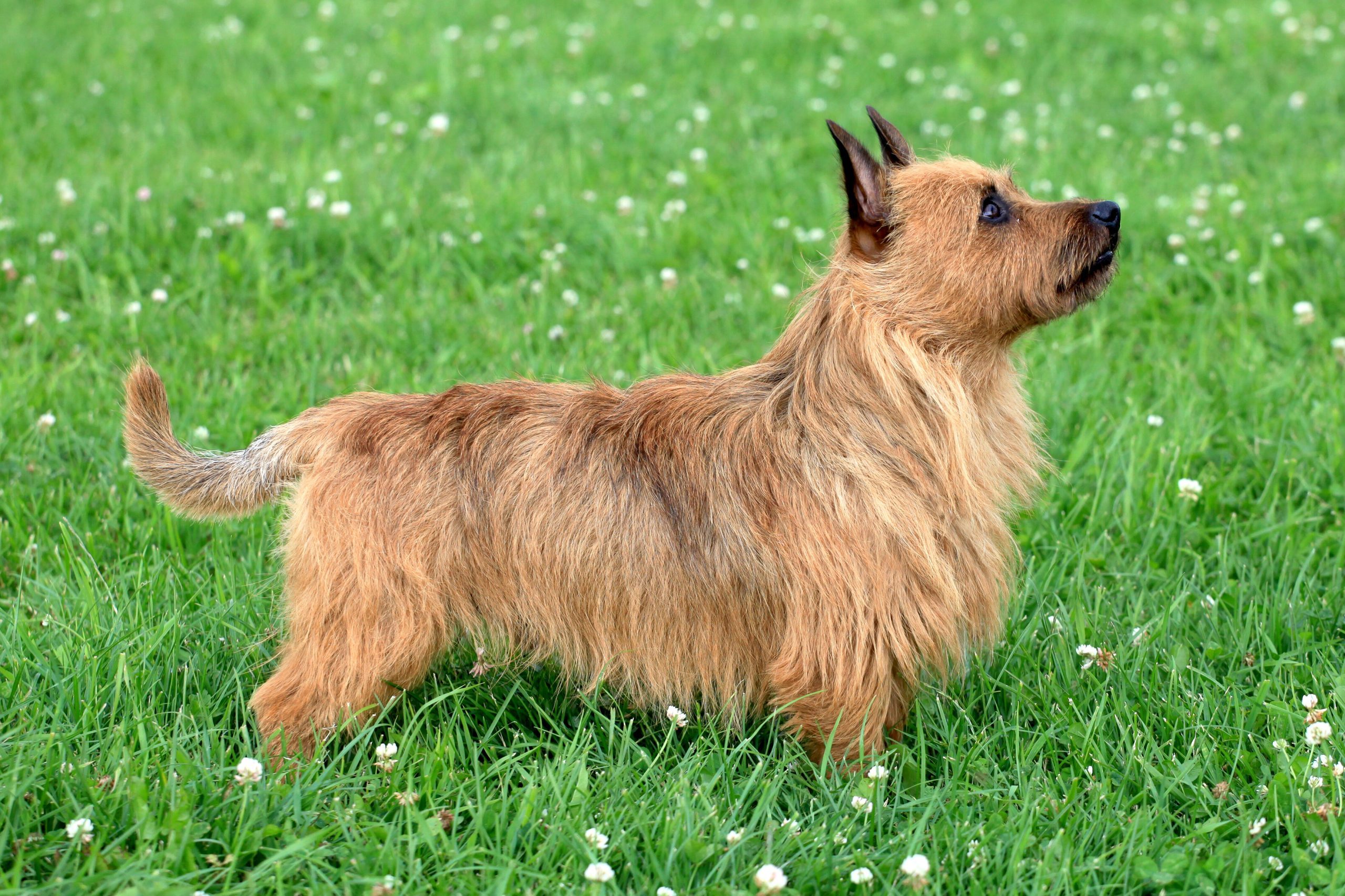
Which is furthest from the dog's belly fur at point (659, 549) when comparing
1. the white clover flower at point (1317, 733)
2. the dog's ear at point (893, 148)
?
the white clover flower at point (1317, 733)

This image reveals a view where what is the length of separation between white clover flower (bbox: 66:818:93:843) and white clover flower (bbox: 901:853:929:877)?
163 cm

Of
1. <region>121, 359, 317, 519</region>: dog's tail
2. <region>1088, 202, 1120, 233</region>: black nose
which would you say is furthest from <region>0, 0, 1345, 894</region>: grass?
<region>1088, 202, 1120, 233</region>: black nose

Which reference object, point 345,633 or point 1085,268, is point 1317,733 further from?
point 345,633

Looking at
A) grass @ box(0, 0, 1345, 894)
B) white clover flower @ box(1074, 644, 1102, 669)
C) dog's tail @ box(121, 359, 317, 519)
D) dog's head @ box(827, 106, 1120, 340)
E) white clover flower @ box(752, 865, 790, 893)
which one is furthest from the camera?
white clover flower @ box(1074, 644, 1102, 669)

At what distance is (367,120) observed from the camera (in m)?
7.23

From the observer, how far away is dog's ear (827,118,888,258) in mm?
2738

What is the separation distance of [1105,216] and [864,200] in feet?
1.79

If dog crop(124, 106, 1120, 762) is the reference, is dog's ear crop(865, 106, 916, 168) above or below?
above

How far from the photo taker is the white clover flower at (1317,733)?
2.79 meters

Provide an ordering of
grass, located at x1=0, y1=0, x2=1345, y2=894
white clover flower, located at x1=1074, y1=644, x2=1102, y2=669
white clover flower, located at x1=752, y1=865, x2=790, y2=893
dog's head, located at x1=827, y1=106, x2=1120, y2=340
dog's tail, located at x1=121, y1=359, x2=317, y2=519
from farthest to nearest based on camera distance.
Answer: white clover flower, located at x1=1074, y1=644, x2=1102, y2=669 → dog's tail, located at x1=121, y1=359, x2=317, y2=519 → dog's head, located at x1=827, y1=106, x2=1120, y2=340 → grass, located at x1=0, y1=0, x2=1345, y2=894 → white clover flower, located at x1=752, y1=865, x2=790, y2=893

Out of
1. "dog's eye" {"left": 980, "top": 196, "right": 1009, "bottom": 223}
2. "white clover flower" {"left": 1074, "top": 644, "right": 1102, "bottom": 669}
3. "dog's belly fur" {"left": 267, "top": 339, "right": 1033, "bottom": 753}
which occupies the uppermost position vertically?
"dog's eye" {"left": 980, "top": 196, "right": 1009, "bottom": 223}

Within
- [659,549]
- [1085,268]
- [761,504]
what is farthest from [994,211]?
[659,549]

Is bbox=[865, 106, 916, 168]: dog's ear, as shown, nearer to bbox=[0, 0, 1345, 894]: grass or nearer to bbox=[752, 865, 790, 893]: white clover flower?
bbox=[0, 0, 1345, 894]: grass

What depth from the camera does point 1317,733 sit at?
2803 mm
